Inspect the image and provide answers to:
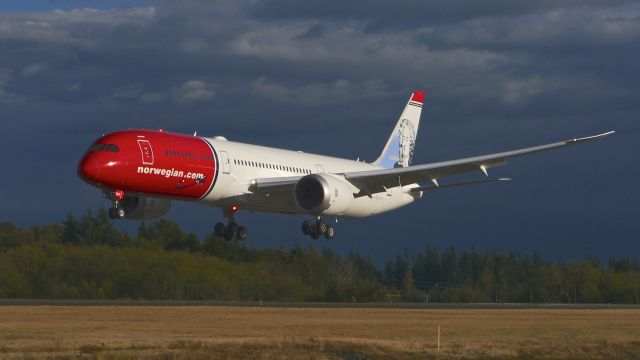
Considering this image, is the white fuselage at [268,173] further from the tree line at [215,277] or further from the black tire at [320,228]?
the tree line at [215,277]

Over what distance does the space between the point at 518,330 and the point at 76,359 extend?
25402 millimetres

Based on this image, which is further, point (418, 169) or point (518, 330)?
point (418, 169)

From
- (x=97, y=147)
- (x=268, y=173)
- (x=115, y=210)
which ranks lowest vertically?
(x=115, y=210)

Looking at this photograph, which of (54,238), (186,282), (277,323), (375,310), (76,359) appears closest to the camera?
(76,359)

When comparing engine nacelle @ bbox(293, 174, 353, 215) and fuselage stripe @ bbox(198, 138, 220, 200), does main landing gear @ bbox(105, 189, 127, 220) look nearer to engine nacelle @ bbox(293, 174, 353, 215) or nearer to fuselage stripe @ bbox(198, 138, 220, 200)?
fuselage stripe @ bbox(198, 138, 220, 200)

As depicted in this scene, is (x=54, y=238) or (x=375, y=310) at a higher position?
(x=54, y=238)

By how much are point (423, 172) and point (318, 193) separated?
6587 mm

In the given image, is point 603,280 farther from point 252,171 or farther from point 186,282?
point 252,171

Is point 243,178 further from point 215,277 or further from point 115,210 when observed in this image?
point 215,277

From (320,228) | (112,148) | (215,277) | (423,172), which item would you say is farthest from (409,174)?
(215,277)

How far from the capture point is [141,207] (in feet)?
197

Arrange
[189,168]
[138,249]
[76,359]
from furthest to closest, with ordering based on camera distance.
A: [138,249], [189,168], [76,359]

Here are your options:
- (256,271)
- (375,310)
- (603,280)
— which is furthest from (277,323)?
(603,280)

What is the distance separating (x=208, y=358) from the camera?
4075 cm
